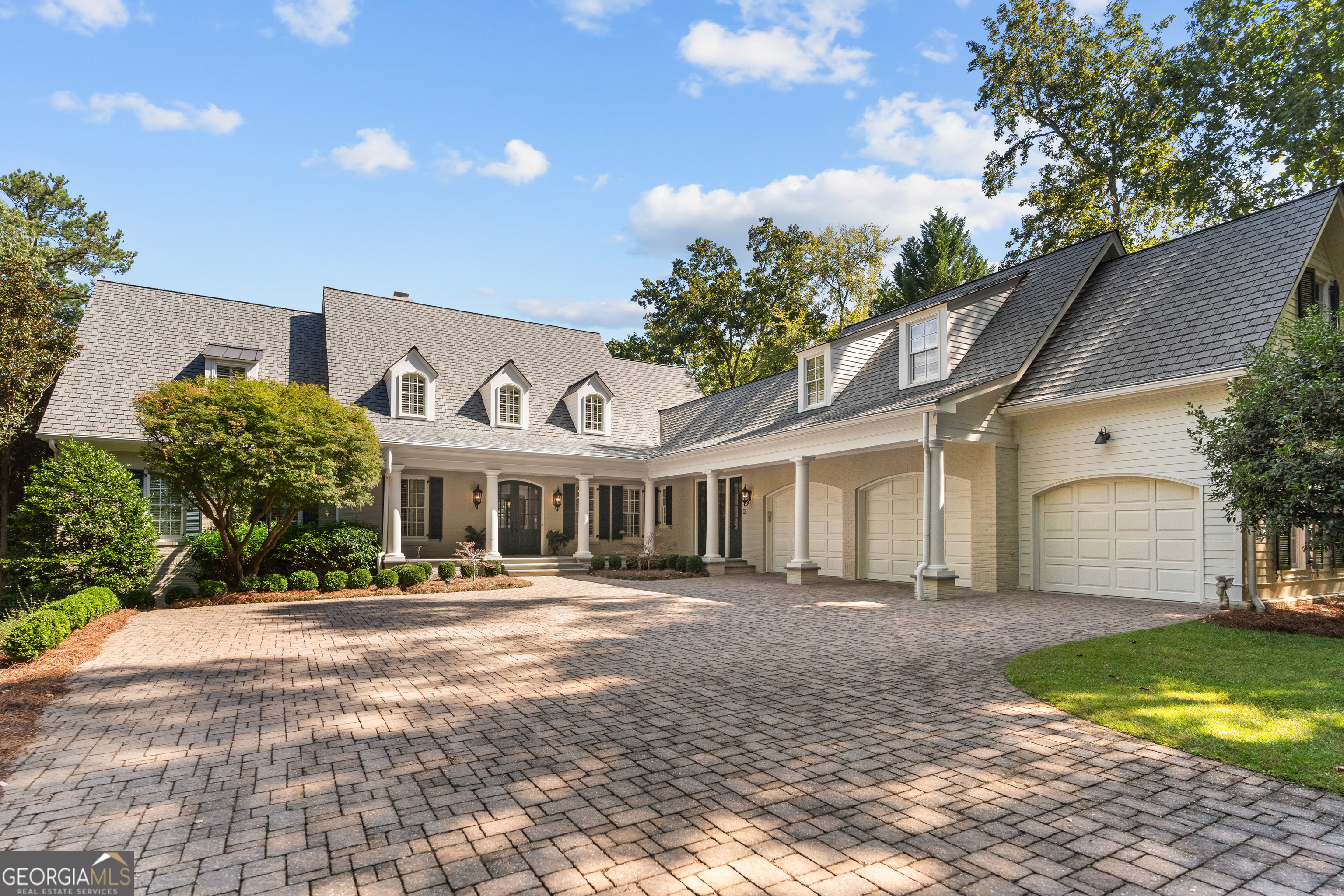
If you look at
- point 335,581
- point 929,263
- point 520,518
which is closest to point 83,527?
point 335,581

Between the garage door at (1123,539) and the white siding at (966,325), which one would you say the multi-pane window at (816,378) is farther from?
the garage door at (1123,539)

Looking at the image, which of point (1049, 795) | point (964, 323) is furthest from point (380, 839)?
point (964, 323)

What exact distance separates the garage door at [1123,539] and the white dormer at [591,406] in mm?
12759

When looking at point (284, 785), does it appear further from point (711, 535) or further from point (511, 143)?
point (711, 535)

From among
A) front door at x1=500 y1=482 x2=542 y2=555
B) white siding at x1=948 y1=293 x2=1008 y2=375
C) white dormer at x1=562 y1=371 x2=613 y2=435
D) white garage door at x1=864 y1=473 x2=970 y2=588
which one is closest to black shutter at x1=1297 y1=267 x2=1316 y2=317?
white siding at x1=948 y1=293 x2=1008 y2=375

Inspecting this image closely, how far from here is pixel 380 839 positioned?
3.32 m

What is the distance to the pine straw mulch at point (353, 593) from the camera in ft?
43.9

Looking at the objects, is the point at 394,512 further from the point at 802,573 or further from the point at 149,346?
the point at 802,573

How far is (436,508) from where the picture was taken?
64.2ft

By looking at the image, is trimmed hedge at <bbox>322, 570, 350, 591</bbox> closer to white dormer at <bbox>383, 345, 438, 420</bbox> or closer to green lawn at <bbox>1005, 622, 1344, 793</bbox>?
white dormer at <bbox>383, 345, 438, 420</bbox>

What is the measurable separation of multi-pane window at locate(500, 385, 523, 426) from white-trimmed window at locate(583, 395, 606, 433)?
2078 millimetres

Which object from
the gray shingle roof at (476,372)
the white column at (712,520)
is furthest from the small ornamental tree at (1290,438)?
the gray shingle roof at (476,372)

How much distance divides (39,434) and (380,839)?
629 inches

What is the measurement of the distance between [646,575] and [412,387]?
829 centimetres
